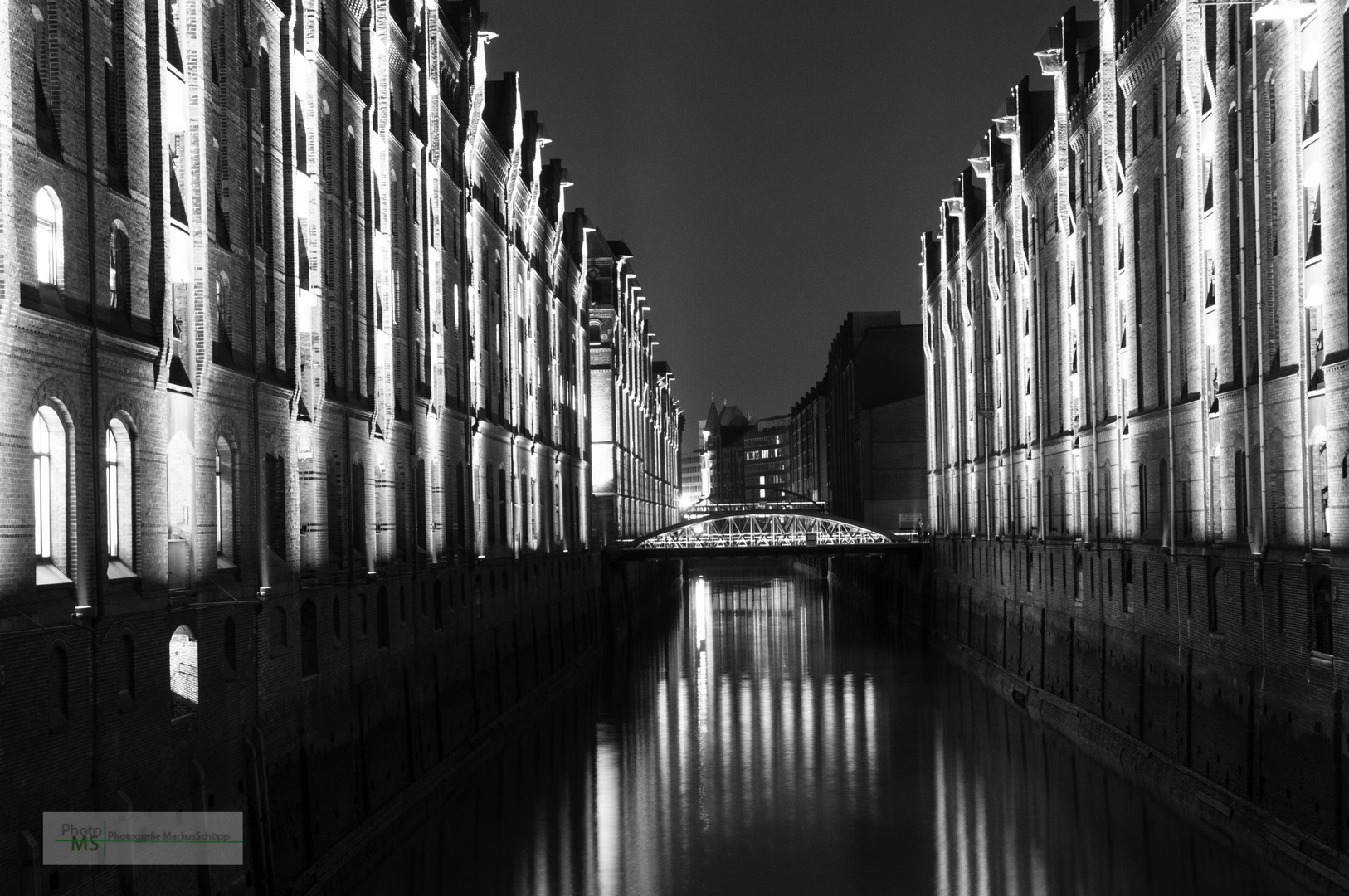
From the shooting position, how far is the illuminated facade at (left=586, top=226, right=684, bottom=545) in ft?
237

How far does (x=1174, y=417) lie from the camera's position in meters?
30.0

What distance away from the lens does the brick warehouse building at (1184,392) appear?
2125 centimetres

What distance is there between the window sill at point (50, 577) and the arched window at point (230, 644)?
4.49 m

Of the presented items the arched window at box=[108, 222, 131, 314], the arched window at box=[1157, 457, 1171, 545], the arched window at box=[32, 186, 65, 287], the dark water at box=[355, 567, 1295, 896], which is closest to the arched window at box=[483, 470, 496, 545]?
the dark water at box=[355, 567, 1295, 896]

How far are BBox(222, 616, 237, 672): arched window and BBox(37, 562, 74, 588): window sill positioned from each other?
4.49 metres

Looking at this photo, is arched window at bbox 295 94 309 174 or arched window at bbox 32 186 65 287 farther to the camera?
arched window at bbox 295 94 309 174

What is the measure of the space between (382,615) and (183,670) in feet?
31.6

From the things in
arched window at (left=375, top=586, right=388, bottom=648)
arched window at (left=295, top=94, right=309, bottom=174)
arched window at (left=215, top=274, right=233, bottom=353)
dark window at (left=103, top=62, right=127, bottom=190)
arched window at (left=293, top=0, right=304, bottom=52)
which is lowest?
arched window at (left=375, top=586, right=388, bottom=648)

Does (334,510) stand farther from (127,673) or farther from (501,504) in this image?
(501,504)

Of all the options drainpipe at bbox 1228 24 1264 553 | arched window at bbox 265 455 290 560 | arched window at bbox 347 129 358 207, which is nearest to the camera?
arched window at bbox 265 455 290 560

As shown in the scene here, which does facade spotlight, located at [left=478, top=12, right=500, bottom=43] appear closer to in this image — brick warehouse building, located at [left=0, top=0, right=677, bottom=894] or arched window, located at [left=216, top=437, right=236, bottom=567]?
brick warehouse building, located at [left=0, top=0, right=677, bottom=894]

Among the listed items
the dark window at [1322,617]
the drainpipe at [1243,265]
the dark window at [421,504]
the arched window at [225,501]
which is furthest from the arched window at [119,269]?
the drainpipe at [1243,265]

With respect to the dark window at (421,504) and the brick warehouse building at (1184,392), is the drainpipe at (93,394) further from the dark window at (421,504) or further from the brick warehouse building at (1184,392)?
the dark window at (421,504)

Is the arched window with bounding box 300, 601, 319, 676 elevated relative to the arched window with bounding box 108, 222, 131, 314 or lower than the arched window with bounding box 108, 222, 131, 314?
lower
